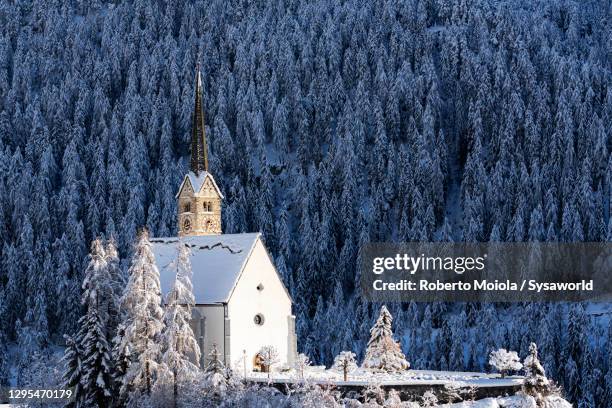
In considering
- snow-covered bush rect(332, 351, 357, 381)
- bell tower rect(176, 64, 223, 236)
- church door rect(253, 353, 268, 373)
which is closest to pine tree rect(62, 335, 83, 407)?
snow-covered bush rect(332, 351, 357, 381)

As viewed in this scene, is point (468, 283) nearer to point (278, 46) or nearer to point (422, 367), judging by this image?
point (422, 367)

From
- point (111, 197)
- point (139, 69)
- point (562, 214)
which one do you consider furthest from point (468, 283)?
point (139, 69)

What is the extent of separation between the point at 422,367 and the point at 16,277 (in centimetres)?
4684

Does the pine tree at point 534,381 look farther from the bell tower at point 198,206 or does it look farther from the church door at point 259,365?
the bell tower at point 198,206

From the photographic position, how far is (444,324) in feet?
375

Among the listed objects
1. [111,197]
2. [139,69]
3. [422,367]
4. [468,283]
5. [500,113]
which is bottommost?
[422,367]

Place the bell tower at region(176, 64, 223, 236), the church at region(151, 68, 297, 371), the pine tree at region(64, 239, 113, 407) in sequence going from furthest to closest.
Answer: the bell tower at region(176, 64, 223, 236), the church at region(151, 68, 297, 371), the pine tree at region(64, 239, 113, 407)

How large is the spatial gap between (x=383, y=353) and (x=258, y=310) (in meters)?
7.93

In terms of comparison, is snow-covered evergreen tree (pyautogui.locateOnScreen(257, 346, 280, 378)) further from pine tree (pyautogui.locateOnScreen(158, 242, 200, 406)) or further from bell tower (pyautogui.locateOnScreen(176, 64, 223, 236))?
bell tower (pyautogui.locateOnScreen(176, 64, 223, 236))

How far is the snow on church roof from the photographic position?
222ft

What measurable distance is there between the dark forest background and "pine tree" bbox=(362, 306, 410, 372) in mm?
41817

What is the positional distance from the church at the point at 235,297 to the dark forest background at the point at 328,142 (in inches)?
1730

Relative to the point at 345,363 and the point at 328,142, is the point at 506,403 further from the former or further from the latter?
the point at 328,142

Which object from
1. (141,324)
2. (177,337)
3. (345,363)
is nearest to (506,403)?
(345,363)
